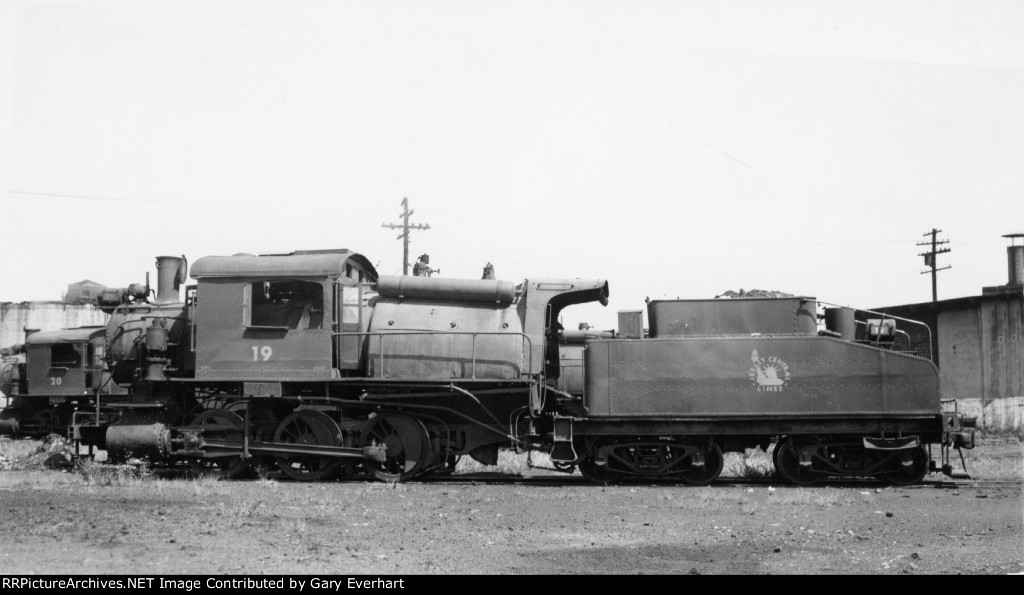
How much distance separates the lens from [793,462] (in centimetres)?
1345

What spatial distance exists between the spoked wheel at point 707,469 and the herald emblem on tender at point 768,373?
113 cm

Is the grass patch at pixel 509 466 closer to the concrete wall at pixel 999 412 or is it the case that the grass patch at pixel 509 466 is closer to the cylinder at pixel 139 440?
the cylinder at pixel 139 440

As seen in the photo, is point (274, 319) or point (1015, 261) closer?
point (274, 319)

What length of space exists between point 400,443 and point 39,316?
3596 centimetres

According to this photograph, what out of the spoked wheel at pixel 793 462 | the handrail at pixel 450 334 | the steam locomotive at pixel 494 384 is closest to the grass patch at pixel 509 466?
the steam locomotive at pixel 494 384

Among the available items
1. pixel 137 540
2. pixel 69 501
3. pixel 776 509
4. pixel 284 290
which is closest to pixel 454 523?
pixel 137 540

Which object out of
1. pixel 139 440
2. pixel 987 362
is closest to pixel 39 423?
pixel 139 440

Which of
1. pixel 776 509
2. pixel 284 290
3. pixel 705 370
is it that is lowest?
pixel 776 509

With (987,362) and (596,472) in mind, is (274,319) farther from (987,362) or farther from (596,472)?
(987,362)

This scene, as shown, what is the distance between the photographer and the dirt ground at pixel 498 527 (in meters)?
7.45

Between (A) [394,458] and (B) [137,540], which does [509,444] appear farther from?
(B) [137,540]

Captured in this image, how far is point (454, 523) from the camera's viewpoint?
380 inches

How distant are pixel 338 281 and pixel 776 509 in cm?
688

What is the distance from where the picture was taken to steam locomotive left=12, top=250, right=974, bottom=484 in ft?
42.6
